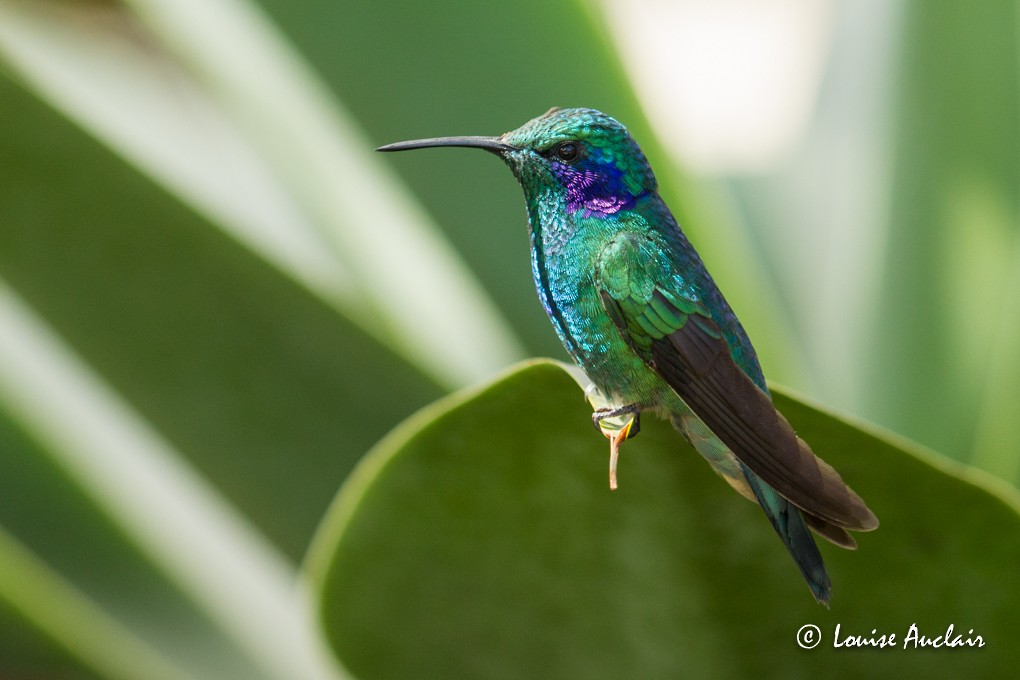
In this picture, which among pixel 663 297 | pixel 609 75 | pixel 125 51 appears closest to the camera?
pixel 663 297

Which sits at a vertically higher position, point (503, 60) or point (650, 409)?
point (503, 60)

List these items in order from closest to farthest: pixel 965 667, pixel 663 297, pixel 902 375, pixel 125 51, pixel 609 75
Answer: pixel 663 297 → pixel 965 667 → pixel 609 75 → pixel 902 375 → pixel 125 51

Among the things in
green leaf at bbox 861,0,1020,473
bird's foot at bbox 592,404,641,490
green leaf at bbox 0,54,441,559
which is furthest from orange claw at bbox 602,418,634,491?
green leaf at bbox 861,0,1020,473

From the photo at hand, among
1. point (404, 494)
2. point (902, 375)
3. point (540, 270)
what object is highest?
point (540, 270)

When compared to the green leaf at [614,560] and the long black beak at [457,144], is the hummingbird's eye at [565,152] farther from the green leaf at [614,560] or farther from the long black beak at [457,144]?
the green leaf at [614,560]

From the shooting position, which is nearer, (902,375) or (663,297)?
(663,297)

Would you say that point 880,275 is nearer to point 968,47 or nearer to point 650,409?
point 968,47

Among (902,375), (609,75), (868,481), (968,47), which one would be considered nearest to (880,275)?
(902,375)
